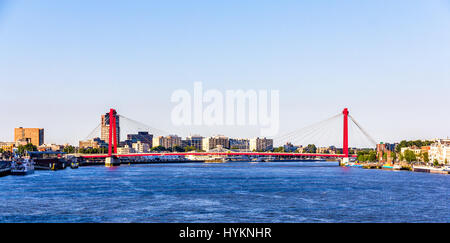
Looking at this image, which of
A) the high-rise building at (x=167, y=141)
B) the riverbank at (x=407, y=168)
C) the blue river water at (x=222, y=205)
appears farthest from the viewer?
the high-rise building at (x=167, y=141)

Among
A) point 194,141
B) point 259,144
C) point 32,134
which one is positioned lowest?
point 259,144

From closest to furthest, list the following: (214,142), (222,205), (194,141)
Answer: (222,205), (214,142), (194,141)

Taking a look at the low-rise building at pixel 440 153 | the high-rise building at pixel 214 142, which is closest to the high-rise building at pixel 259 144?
the high-rise building at pixel 214 142

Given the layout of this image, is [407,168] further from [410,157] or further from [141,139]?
[141,139]

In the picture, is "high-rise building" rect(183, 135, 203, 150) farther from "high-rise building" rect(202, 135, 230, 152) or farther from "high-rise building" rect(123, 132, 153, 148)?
"high-rise building" rect(123, 132, 153, 148)

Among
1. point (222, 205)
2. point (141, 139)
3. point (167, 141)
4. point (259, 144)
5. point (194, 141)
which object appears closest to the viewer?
point (222, 205)

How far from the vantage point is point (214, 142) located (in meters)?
129

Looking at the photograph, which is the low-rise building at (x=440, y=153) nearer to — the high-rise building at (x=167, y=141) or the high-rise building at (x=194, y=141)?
the high-rise building at (x=194, y=141)

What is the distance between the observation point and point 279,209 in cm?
1744

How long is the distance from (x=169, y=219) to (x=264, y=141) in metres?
125

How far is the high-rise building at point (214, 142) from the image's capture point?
127562mm

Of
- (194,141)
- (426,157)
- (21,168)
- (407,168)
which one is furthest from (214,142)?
(21,168)

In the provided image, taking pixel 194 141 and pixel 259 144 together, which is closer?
pixel 194 141
